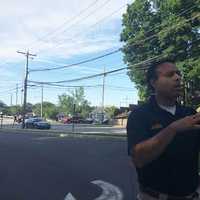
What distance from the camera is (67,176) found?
12430mm

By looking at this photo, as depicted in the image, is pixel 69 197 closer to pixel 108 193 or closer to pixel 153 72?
pixel 108 193

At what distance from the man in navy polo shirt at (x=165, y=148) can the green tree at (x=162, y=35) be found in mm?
33756

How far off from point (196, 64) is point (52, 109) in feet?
271

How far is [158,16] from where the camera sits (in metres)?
45.7

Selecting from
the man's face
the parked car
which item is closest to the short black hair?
the man's face

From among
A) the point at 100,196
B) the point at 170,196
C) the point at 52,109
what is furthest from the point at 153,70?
the point at 52,109

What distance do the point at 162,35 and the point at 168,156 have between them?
39913 mm

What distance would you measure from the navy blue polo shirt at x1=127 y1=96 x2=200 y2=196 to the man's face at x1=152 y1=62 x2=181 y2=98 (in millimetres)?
134

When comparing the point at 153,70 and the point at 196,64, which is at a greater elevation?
the point at 196,64

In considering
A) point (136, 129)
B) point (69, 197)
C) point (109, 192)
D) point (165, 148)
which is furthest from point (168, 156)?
point (109, 192)

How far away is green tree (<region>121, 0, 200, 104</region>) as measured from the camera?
39812 millimetres

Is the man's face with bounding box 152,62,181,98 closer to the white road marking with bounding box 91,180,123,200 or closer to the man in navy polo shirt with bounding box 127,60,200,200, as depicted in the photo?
the man in navy polo shirt with bounding box 127,60,200,200

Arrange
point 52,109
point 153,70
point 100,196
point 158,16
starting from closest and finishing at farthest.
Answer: point 153,70, point 100,196, point 158,16, point 52,109

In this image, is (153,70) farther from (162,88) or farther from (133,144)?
(133,144)
